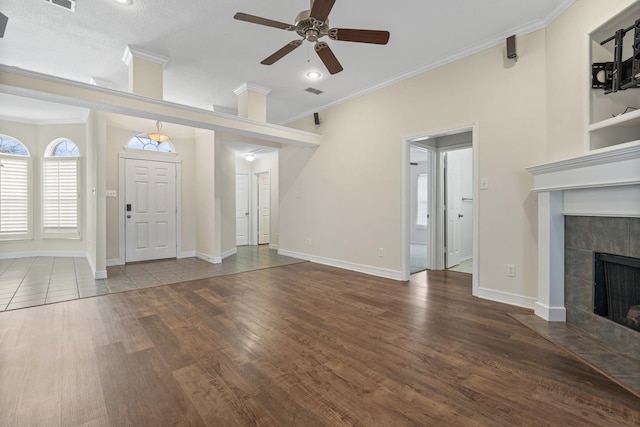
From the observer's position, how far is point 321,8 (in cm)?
202

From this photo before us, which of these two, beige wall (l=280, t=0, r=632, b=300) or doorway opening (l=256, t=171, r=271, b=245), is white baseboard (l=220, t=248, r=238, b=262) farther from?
beige wall (l=280, t=0, r=632, b=300)

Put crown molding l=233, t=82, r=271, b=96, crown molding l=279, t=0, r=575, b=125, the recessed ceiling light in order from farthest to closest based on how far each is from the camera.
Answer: crown molding l=233, t=82, r=271, b=96 < the recessed ceiling light < crown molding l=279, t=0, r=575, b=125

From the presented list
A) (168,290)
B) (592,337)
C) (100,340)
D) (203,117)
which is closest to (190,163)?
(203,117)

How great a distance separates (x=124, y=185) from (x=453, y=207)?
20.7 feet

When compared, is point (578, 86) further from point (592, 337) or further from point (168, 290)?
point (168, 290)

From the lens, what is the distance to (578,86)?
2631mm

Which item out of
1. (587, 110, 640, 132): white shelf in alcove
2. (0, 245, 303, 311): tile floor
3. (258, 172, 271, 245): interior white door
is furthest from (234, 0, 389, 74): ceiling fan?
(258, 172, 271, 245): interior white door

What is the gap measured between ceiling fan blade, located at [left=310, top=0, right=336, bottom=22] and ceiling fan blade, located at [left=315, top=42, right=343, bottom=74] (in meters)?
0.40

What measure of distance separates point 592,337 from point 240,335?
2.95 metres

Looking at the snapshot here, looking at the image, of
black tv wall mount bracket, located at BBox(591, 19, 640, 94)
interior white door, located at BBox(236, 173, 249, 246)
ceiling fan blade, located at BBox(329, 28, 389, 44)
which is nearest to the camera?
black tv wall mount bracket, located at BBox(591, 19, 640, 94)

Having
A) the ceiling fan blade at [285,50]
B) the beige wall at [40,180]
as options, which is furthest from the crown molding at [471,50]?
the beige wall at [40,180]

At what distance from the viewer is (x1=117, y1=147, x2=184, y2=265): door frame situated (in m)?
5.61

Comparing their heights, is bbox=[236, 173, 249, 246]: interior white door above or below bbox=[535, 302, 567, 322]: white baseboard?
above

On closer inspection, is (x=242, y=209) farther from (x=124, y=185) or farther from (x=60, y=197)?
(x=60, y=197)
